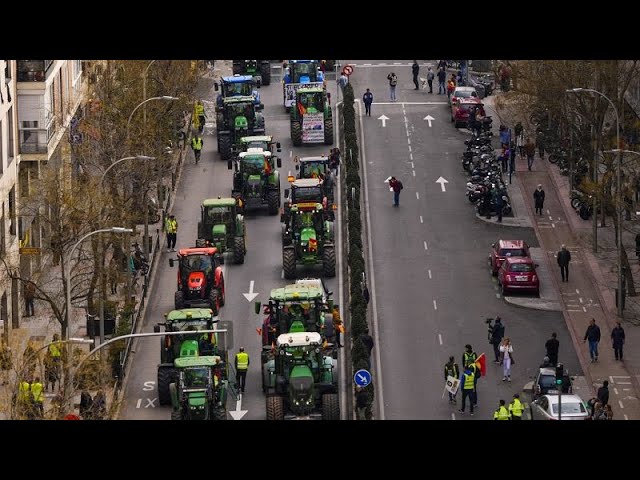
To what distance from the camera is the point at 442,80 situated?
10181cm

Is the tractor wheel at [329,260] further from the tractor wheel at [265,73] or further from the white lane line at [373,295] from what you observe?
the tractor wheel at [265,73]

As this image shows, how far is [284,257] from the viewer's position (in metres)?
67.6

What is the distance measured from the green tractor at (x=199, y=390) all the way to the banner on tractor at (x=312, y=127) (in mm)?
39919

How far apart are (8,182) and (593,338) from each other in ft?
76.1

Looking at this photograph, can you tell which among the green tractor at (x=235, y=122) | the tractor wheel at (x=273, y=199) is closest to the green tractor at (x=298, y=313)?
the tractor wheel at (x=273, y=199)

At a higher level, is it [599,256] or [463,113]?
[463,113]

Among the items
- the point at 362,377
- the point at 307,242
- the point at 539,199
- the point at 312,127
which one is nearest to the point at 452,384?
the point at 362,377

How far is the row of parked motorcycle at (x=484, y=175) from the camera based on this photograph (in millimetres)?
78062

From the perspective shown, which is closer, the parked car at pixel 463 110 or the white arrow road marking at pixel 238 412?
the white arrow road marking at pixel 238 412

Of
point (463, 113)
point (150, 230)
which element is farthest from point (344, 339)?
point (463, 113)

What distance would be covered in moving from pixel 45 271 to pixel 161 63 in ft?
74.1
